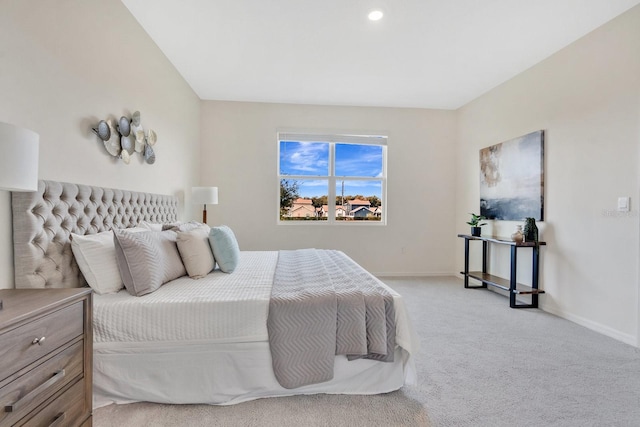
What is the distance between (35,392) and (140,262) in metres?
0.84

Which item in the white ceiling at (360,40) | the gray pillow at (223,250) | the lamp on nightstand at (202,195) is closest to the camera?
the gray pillow at (223,250)

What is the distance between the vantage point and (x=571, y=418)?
63.7 inches

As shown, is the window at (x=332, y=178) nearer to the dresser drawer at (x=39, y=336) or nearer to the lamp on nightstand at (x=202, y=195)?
the lamp on nightstand at (x=202, y=195)

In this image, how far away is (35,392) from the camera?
1.02 m

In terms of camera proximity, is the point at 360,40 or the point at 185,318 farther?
the point at 360,40

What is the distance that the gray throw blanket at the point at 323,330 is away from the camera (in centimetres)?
166

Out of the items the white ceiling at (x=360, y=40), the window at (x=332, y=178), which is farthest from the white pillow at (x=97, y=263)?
the window at (x=332, y=178)

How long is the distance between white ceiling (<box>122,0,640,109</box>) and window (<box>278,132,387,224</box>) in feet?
2.91

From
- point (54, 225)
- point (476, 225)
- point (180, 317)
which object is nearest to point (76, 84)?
point (54, 225)

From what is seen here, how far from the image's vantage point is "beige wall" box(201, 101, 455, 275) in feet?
15.5

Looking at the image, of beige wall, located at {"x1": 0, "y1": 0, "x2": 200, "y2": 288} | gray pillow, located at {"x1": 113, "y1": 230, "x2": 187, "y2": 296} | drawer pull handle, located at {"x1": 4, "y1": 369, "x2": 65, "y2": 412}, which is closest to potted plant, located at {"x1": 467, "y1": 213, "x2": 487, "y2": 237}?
gray pillow, located at {"x1": 113, "y1": 230, "x2": 187, "y2": 296}

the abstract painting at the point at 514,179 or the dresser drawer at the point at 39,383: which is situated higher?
the abstract painting at the point at 514,179

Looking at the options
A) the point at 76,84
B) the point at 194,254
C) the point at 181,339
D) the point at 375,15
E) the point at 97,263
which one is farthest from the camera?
the point at 375,15

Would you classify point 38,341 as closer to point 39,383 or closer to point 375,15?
point 39,383
